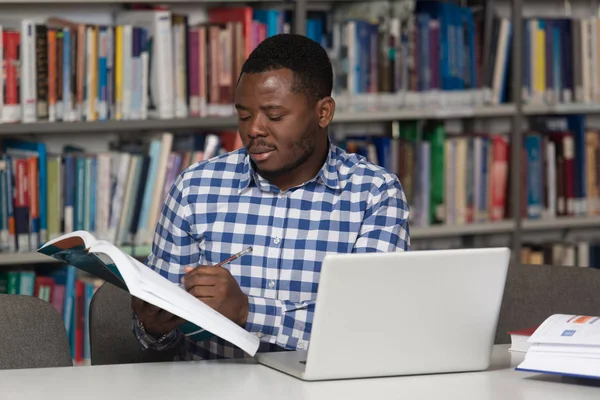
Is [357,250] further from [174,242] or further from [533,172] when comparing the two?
[533,172]

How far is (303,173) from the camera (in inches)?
77.9

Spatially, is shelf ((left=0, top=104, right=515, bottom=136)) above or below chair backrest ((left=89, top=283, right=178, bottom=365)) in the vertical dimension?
above

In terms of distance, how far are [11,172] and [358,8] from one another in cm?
125

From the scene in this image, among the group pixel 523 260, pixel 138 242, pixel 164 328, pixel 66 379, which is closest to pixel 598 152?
pixel 523 260

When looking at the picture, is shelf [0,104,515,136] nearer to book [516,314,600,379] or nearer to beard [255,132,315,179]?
beard [255,132,315,179]

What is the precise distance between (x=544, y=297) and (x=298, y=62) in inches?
27.1

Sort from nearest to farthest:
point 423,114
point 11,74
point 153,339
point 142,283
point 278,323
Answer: point 142,283 < point 153,339 < point 278,323 < point 11,74 < point 423,114

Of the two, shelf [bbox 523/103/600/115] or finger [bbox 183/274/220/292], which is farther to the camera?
shelf [bbox 523/103/600/115]

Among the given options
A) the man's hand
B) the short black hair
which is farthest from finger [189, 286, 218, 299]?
the short black hair

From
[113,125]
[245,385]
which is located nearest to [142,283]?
[245,385]

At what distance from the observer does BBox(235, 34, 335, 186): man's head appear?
74.3 inches

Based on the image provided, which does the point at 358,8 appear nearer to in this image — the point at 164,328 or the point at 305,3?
the point at 305,3

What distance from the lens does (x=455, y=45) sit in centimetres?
336

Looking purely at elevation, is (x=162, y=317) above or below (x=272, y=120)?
below
